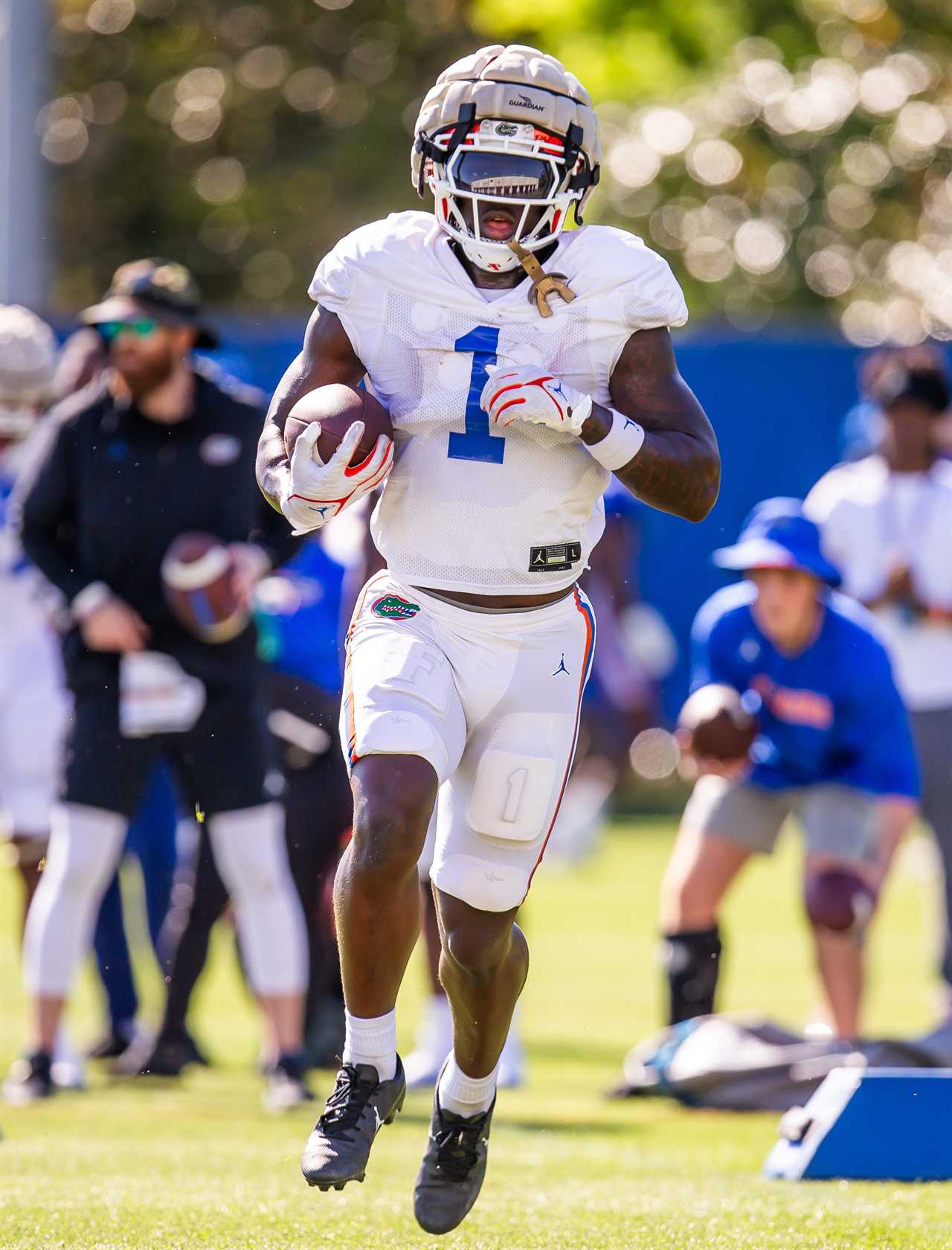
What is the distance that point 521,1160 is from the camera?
223 inches

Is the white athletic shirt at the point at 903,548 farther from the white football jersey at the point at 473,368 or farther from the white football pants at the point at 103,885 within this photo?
the white football jersey at the point at 473,368

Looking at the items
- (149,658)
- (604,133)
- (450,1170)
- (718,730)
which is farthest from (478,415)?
(604,133)

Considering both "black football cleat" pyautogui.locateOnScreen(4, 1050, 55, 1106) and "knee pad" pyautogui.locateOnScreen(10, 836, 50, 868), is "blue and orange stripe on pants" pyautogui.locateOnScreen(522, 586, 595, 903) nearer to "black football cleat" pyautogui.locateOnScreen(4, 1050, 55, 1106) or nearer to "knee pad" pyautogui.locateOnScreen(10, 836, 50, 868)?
"black football cleat" pyautogui.locateOnScreen(4, 1050, 55, 1106)

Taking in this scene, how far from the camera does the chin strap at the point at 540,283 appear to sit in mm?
4285

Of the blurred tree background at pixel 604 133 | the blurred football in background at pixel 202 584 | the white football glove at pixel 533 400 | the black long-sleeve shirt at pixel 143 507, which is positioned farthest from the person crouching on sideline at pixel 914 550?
the blurred tree background at pixel 604 133

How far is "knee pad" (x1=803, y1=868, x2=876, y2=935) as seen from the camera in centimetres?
653

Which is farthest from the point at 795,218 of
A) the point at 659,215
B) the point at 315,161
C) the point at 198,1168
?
the point at 198,1168

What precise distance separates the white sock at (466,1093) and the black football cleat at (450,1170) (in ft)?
0.04

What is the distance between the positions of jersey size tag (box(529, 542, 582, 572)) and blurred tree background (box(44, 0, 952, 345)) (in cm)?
1325

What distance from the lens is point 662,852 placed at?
1357 centimetres

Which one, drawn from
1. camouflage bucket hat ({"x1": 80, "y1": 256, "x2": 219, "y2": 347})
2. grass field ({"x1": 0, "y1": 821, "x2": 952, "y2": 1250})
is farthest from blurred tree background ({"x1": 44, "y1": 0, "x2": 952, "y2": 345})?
camouflage bucket hat ({"x1": 80, "y1": 256, "x2": 219, "y2": 347})

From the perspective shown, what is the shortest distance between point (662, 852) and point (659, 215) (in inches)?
410

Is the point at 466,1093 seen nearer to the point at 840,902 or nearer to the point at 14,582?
the point at 840,902

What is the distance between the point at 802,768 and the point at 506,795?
2.67 m
